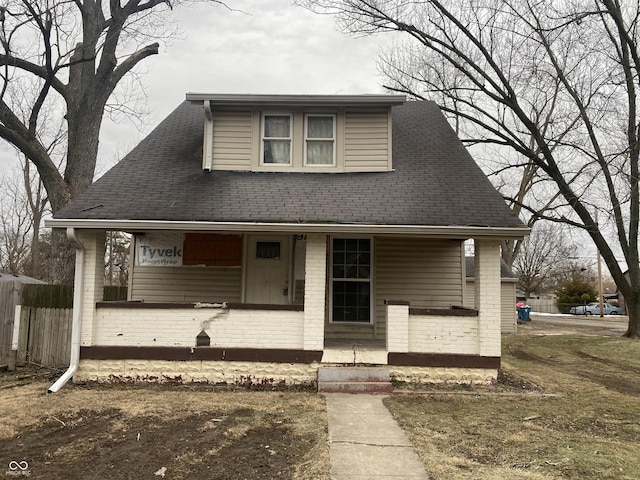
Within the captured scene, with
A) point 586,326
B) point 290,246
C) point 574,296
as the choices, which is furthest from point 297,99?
point 574,296

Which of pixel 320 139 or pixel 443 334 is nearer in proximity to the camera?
pixel 443 334

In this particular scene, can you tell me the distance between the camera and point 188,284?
9883 mm

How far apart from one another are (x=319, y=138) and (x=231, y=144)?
186 cm

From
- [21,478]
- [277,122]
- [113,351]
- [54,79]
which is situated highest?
[54,79]

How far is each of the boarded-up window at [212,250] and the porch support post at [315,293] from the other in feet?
6.37

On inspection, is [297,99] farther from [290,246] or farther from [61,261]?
[61,261]

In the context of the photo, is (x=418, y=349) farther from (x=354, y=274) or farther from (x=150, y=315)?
(x=150, y=315)

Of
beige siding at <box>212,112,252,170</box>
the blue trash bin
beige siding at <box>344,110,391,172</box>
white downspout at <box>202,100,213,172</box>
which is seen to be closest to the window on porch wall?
beige siding at <box>344,110,391,172</box>

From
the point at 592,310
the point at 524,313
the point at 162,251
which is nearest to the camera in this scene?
the point at 162,251

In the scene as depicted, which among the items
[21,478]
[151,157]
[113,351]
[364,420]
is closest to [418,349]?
[364,420]

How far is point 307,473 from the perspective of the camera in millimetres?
4137

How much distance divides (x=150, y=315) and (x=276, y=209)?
8.99 feet

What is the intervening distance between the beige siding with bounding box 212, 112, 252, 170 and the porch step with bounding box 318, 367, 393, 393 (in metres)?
4.68

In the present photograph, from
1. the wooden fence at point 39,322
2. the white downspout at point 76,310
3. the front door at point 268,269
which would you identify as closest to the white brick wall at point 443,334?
the front door at point 268,269
